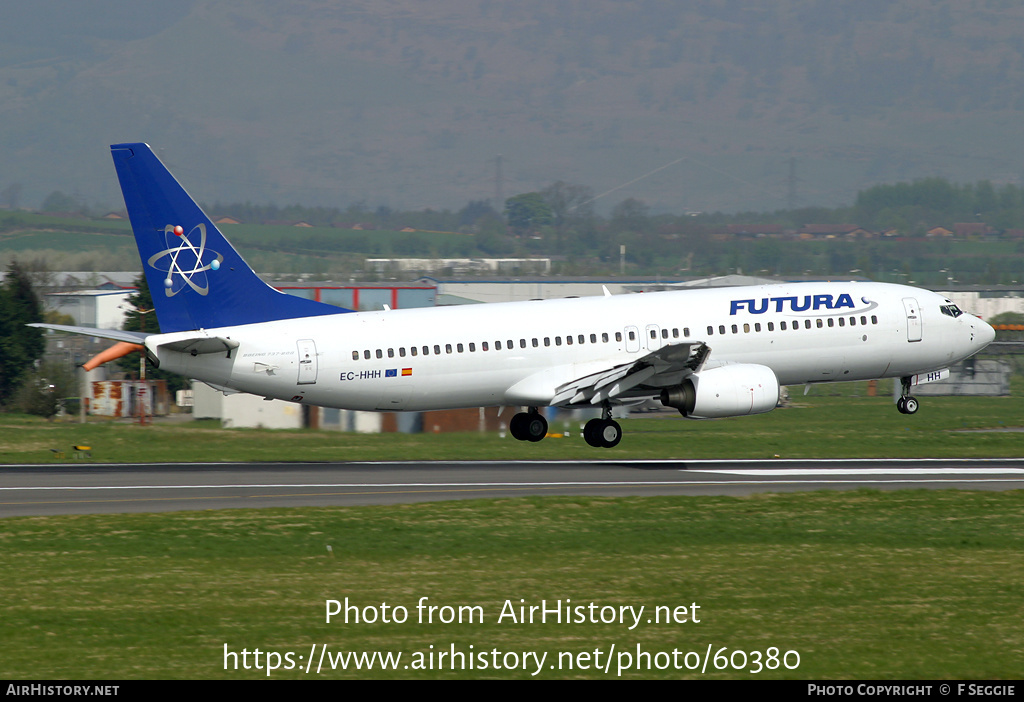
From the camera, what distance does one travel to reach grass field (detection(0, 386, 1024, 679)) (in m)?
17.1

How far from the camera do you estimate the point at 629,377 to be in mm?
39938

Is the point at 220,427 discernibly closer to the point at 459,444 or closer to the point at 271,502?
the point at 459,444

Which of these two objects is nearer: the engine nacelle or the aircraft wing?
the aircraft wing

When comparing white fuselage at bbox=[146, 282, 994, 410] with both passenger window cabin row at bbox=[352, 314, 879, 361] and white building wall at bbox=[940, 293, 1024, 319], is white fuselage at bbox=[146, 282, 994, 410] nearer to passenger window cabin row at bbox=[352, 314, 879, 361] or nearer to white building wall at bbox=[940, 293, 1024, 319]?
passenger window cabin row at bbox=[352, 314, 879, 361]

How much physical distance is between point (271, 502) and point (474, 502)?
5.61 meters

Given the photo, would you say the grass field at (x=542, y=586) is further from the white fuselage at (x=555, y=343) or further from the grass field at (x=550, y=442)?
the grass field at (x=550, y=442)

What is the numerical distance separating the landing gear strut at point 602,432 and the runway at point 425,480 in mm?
738

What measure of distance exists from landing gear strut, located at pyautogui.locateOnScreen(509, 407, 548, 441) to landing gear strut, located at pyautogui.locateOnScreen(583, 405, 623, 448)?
6.22 ft

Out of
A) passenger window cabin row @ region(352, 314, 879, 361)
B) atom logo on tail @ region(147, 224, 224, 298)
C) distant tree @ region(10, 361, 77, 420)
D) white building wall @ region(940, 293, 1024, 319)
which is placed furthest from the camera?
white building wall @ region(940, 293, 1024, 319)

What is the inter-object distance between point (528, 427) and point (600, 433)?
9.21 ft

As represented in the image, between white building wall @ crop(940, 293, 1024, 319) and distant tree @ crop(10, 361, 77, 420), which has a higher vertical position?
white building wall @ crop(940, 293, 1024, 319)

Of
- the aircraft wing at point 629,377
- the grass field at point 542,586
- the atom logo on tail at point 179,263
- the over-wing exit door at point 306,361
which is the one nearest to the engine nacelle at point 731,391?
the aircraft wing at point 629,377

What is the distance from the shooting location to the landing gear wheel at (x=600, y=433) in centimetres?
4212

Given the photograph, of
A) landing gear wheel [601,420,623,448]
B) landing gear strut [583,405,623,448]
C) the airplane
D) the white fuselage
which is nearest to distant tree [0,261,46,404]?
the airplane
